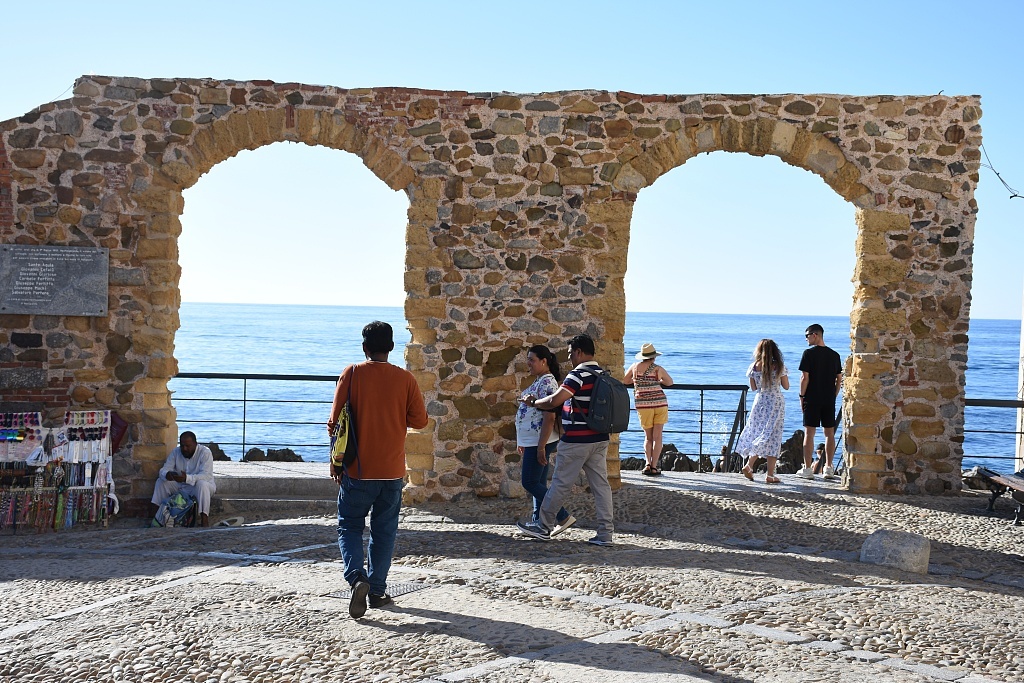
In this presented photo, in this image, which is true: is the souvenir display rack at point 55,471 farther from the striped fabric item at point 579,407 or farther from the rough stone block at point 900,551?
the rough stone block at point 900,551

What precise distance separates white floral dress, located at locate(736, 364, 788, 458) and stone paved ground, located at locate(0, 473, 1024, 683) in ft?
4.88

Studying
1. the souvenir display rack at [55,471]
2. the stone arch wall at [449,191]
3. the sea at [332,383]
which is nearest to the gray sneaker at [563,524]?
the stone arch wall at [449,191]

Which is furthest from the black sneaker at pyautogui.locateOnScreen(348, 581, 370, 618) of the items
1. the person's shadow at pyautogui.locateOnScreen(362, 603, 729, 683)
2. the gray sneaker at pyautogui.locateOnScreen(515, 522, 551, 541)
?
the gray sneaker at pyautogui.locateOnScreen(515, 522, 551, 541)

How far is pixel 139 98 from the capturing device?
29.1 ft

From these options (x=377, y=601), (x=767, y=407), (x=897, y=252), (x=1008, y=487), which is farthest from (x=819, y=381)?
(x=377, y=601)

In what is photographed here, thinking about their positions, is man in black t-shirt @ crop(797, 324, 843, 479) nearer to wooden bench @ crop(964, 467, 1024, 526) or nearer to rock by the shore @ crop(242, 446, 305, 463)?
wooden bench @ crop(964, 467, 1024, 526)

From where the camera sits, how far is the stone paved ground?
173 inches

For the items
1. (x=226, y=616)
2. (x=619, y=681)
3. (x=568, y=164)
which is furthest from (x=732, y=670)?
(x=568, y=164)

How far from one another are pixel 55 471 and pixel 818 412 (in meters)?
6.65

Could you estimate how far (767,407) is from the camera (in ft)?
31.2

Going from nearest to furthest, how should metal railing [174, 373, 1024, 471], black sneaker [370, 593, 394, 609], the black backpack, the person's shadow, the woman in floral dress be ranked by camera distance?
1. the person's shadow
2. black sneaker [370, 593, 394, 609]
3. the black backpack
4. the woman in floral dress
5. metal railing [174, 373, 1024, 471]

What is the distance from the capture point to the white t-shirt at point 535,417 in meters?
7.23

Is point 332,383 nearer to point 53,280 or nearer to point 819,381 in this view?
point 53,280

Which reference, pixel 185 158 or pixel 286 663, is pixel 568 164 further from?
pixel 286 663
